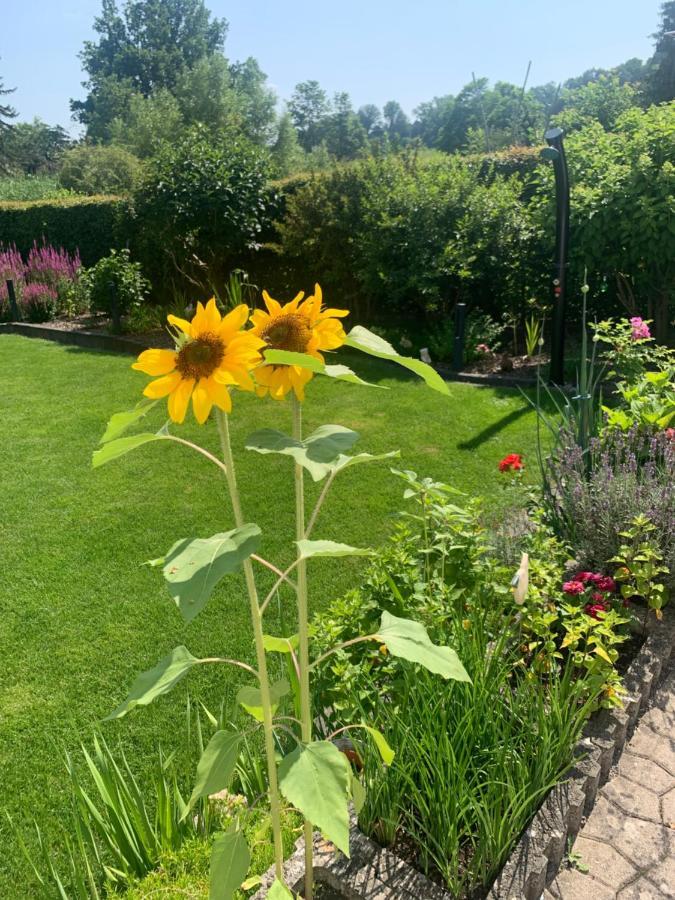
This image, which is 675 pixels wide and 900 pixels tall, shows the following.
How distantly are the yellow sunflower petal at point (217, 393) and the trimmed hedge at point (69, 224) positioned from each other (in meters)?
10.9

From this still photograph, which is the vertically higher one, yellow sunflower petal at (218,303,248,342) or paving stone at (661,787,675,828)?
yellow sunflower petal at (218,303,248,342)

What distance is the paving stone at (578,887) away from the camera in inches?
65.2

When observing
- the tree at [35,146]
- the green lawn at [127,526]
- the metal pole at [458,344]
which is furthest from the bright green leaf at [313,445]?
the tree at [35,146]

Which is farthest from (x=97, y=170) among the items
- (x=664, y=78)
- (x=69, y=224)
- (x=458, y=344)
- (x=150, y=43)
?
(x=150, y=43)

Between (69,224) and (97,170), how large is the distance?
1640cm

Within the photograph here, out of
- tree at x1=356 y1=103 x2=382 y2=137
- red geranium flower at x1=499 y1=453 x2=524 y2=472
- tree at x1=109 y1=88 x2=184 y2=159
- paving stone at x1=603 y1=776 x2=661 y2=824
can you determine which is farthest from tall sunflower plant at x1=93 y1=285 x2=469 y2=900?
tree at x1=356 y1=103 x2=382 y2=137

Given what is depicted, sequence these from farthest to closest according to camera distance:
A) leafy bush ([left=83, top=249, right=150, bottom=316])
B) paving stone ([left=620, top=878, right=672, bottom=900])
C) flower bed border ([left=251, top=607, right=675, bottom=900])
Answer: leafy bush ([left=83, top=249, right=150, bottom=316])
paving stone ([left=620, top=878, right=672, bottom=900])
flower bed border ([left=251, top=607, right=675, bottom=900])

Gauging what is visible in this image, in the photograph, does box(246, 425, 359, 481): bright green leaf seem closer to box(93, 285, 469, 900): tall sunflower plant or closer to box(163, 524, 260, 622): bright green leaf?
box(93, 285, 469, 900): tall sunflower plant

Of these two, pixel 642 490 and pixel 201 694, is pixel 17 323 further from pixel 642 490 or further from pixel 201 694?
pixel 642 490

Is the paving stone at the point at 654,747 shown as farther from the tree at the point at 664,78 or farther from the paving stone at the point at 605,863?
the tree at the point at 664,78

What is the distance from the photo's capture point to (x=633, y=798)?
6.38 feet

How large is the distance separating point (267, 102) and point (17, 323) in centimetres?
4095

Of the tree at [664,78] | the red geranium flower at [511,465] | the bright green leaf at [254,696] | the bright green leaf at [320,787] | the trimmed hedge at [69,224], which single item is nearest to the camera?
the bright green leaf at [320,787]

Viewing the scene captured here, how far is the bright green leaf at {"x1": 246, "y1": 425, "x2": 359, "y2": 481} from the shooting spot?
96cm
